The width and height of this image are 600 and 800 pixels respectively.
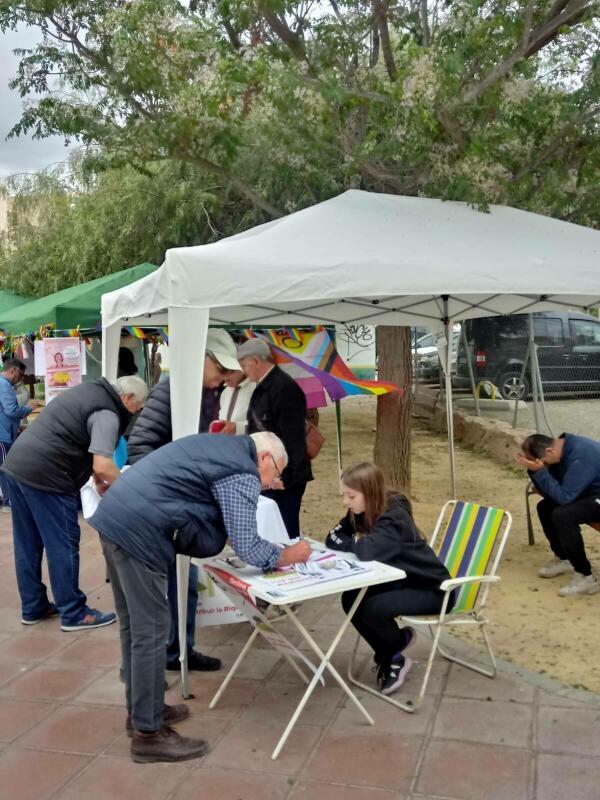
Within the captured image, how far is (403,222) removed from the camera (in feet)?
17.7

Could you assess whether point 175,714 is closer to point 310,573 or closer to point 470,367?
point 310,573

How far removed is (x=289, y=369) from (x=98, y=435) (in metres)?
2.98

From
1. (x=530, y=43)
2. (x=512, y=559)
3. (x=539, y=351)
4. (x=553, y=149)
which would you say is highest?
(x=530, y=43)

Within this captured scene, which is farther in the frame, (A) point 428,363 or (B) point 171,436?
(A) point 428,363

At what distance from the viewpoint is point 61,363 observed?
8.78m

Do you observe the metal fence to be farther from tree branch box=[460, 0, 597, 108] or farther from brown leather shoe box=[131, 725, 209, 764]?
brown leather shoe box=[131, 725, 209, 764]

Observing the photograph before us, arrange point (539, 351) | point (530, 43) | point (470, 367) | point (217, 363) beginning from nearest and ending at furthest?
point (217, 363) → point (530, 43) → point (470, 367) → point (539, 351)

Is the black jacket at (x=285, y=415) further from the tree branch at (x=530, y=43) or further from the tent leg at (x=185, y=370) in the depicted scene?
the tree branch at (x=530, y=43)

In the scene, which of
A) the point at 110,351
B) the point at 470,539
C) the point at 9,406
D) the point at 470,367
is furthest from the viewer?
the point at 470,367

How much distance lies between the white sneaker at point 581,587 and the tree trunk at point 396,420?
9.02 feet

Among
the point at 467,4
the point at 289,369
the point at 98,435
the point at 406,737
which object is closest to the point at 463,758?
the point at 406,737

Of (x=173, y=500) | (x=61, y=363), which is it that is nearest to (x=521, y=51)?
(x=173, y=500)

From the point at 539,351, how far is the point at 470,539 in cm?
971

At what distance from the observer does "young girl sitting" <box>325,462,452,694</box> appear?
3598mm
